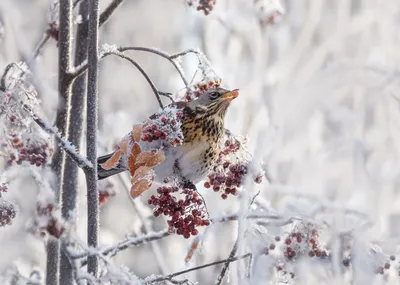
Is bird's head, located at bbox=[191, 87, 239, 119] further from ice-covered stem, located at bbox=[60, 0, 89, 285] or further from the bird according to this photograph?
ice-covered stem, located at bbox=[60, 0, 89, 285]

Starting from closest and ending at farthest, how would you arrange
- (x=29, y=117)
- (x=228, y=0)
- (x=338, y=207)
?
(x=29, y=117), (x=338, y=207), (x=228, y=0)

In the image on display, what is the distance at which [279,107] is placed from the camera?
443 cm

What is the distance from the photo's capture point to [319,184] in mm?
5195

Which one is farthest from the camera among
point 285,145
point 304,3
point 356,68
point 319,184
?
point 304,3

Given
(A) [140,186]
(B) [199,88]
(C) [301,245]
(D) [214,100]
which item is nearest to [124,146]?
(A) [140,186]

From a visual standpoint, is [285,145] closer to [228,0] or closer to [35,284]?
[228,0]

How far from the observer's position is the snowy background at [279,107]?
3.08 metres

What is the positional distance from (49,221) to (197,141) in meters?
1.01

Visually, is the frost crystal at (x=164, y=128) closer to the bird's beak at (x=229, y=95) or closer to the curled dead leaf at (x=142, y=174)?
the curled dead leaf at (x=142, y=174)

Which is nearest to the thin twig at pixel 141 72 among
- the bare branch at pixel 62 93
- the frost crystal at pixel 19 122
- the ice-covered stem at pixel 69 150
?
the bare branch at pixel 62 93

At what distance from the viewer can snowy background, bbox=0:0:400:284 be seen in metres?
3.08

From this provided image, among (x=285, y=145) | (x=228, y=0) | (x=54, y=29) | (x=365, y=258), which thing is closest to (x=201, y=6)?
(x=54, y=29)

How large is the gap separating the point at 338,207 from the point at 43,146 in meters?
1.15

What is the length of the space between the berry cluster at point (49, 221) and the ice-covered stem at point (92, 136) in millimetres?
263
